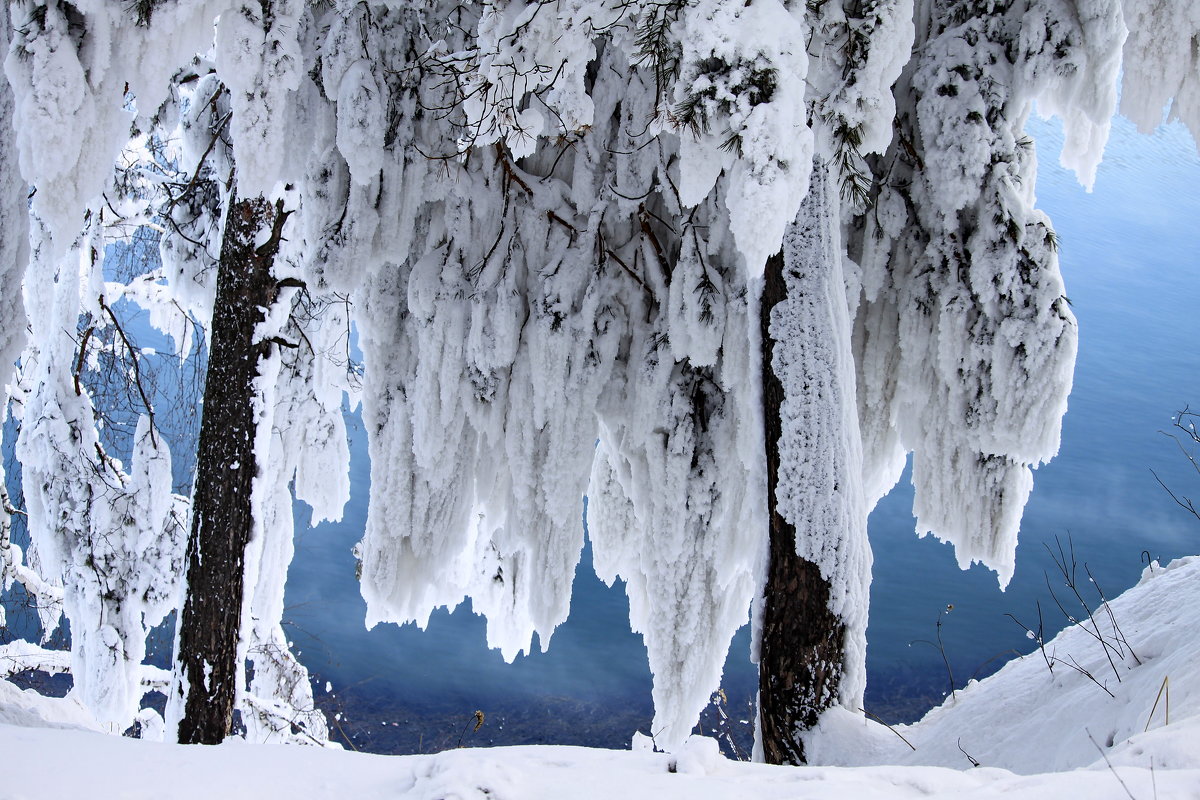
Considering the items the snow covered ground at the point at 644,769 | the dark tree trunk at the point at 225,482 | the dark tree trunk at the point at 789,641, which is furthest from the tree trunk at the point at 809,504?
the dark tree trunk at the point at 225,482

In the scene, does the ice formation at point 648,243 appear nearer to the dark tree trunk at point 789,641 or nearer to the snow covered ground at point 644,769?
the dark tree trunk at point 789,641

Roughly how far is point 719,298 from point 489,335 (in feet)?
3.59

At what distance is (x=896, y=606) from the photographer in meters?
21.9

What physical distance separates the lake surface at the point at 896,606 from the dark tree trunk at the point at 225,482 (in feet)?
45.1

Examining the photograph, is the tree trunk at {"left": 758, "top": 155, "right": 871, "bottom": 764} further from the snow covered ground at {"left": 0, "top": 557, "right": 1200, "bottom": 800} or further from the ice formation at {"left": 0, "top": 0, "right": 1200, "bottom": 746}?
the snow covered ground at {"left": 0, "top": 557, "right": 1200, "bottom": 800}

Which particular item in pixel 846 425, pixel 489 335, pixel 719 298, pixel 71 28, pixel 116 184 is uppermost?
pixel 116 184

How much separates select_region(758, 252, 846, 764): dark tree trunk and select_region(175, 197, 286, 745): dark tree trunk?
2.91 metres

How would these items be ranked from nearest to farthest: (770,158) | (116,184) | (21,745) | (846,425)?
(21,745)
(770,158)
(846,425)
(116,184)

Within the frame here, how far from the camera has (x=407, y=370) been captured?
13.9ft

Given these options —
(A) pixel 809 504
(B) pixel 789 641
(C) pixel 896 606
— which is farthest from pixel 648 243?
(C) pixel 896 606

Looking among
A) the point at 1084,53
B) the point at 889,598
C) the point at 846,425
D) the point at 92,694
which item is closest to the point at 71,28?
the point at 846,425

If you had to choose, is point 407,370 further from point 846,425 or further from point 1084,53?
point 1084,53

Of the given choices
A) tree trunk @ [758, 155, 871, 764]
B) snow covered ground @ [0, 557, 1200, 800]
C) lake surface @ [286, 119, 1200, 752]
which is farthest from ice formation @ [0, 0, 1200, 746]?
lake surface @ [286, 119, 1200, 752]

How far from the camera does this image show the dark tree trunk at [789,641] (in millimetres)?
3125
